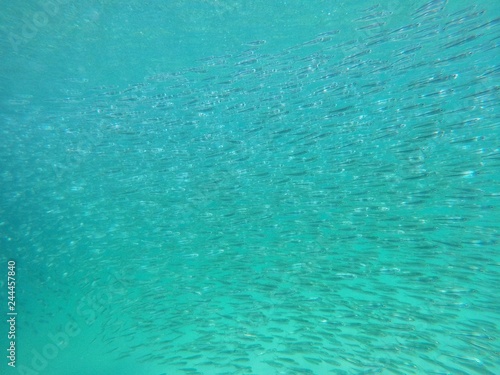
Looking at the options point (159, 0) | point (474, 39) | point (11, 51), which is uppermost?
point (11, 51)

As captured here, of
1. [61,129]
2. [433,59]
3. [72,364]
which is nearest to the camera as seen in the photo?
[433,59]

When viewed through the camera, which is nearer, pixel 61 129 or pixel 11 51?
pixel 11 51

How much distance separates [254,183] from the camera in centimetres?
1179

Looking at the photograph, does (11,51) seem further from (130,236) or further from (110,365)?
(110,365)

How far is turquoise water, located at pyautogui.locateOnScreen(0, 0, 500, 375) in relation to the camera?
846cm

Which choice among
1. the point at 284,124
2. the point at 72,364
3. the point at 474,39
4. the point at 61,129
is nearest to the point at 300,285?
the point at 284,124

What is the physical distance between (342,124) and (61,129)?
905 cm

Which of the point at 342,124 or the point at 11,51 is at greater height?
the point at 11,51

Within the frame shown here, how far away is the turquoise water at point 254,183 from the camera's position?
27.8 feet

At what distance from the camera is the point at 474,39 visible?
831 cm

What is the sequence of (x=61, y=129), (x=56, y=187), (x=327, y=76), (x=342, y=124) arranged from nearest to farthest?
(x=327, y=76) → (x=342, y=124) → (x=61, y=129) → (x=56, y=187)

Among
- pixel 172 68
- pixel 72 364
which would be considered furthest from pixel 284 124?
pixel 72 364

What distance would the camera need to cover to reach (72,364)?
46.7ft

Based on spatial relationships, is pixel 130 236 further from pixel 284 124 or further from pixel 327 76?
pixel 327 76
